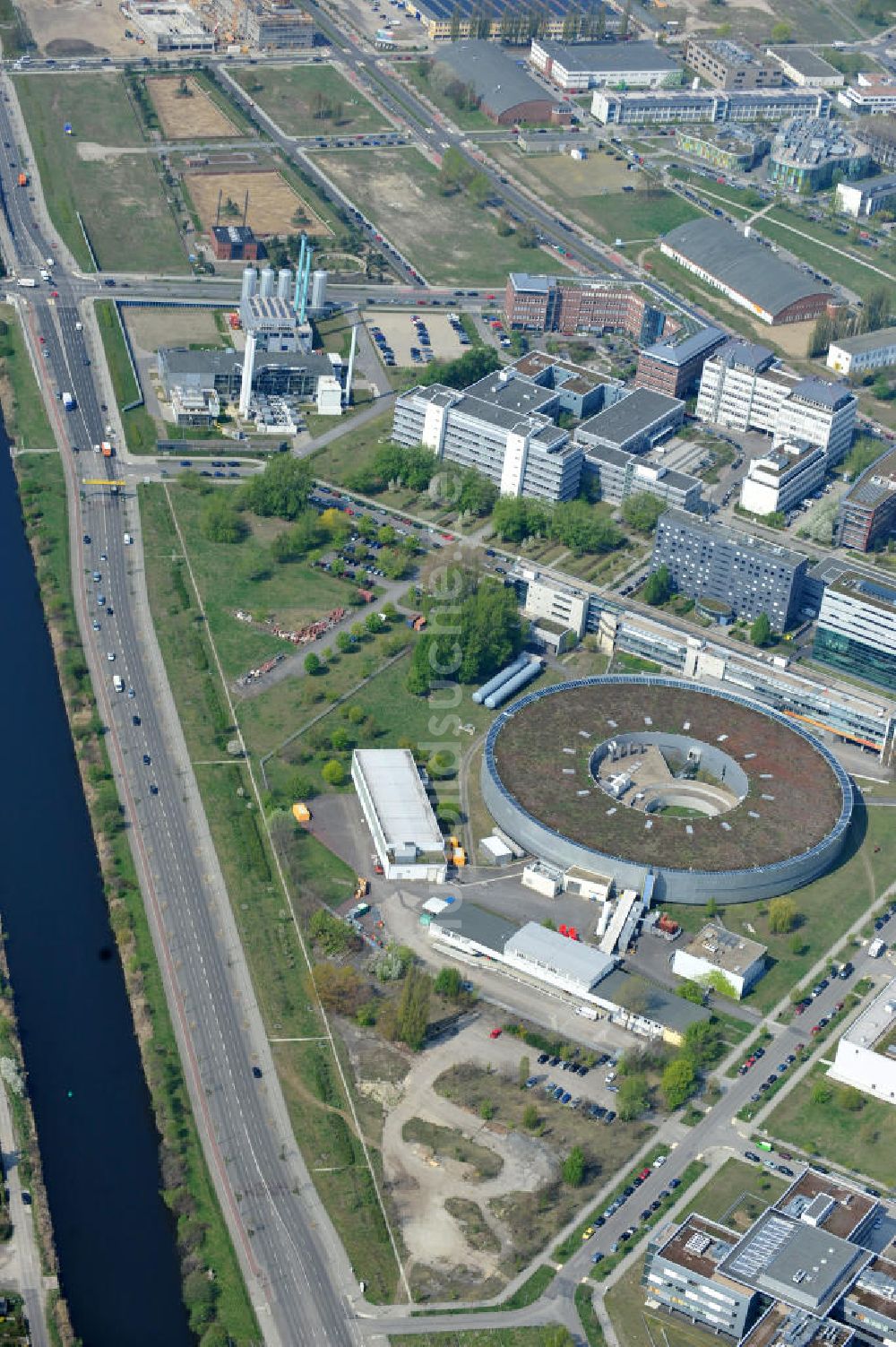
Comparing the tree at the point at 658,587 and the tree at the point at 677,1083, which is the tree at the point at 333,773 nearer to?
the tree at the point at 677,1083

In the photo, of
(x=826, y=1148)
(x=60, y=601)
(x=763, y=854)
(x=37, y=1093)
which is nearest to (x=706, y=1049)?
(x=826, y=1148)

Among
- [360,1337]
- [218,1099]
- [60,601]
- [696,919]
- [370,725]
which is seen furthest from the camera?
[60,601]

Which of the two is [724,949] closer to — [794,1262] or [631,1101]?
[631,1101]

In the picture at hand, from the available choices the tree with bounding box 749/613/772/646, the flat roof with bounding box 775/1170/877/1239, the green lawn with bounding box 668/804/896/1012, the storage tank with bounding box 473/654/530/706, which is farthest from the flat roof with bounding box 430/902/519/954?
the tree with bounding box 749/613/772/646

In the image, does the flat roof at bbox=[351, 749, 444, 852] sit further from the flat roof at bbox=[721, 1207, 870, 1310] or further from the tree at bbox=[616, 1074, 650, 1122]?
the flat roof at bbox=[721, 1207, 870, 1310]

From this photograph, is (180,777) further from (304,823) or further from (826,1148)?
(826,1148)
